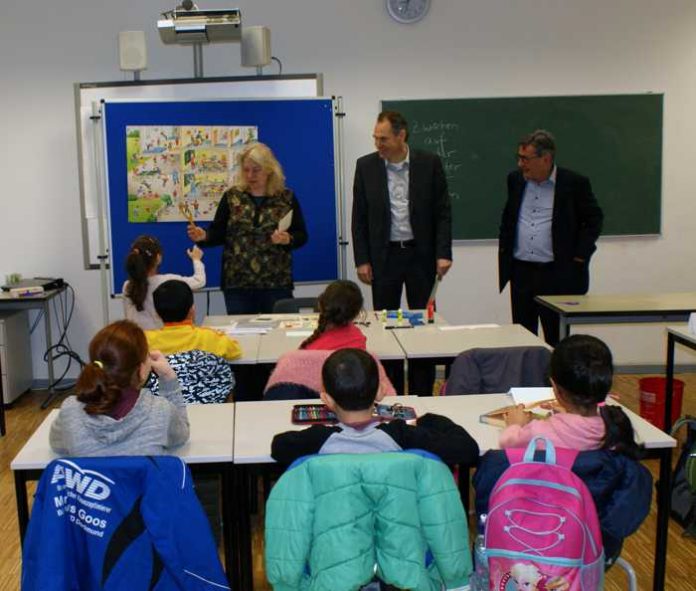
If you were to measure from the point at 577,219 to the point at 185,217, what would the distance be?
2604mm

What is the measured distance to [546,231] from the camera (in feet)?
16.1

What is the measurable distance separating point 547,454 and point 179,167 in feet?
13.5

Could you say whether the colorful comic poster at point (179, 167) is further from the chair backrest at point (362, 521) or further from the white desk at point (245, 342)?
the chair backrest at point (362, 521)

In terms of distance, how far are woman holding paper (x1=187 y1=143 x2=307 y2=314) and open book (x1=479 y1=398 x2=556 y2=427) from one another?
7.40ft

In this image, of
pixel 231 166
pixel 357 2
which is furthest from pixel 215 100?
pixel 357 2

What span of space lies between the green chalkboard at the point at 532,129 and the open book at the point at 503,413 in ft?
11.4

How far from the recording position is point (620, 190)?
19.9ft

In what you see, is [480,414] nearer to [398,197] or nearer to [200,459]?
[200,459]

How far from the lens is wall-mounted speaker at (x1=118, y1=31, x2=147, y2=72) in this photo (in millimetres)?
5387

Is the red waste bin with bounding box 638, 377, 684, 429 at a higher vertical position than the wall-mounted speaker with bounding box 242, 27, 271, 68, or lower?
lower

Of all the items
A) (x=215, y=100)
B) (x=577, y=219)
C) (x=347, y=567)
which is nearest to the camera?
(x=347, y=567)

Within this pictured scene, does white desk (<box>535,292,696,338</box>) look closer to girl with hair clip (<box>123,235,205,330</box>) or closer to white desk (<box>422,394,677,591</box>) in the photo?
white desk (<box>422,394,677,591</box>)

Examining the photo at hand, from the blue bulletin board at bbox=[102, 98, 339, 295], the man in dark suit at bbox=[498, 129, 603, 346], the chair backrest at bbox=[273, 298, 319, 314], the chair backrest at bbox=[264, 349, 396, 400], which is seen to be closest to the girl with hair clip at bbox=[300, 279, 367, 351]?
the chair backrest at bbox=[264, 349, 396, 400]

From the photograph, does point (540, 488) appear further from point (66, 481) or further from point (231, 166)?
point (231, 166)
